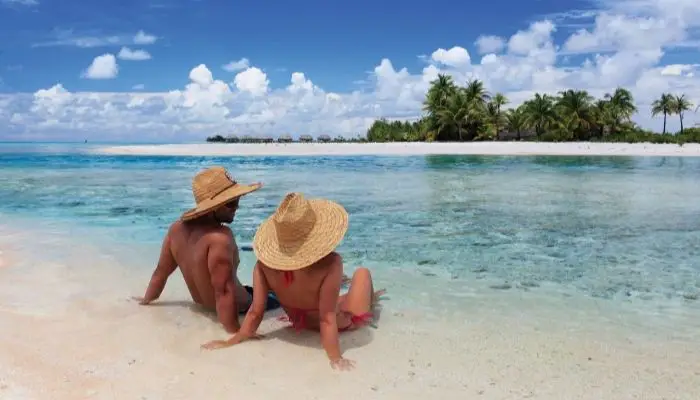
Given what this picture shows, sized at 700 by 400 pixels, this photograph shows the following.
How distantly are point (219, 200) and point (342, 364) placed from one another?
1376mm

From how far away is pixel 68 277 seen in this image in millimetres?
5910

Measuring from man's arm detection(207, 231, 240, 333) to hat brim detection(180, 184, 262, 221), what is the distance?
185 mm

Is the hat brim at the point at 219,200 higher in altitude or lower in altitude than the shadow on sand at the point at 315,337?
higher

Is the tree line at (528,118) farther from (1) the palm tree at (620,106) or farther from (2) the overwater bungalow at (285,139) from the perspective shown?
(2) the overwater bungalow at (285,139)

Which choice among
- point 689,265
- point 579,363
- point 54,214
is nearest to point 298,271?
point 579,363

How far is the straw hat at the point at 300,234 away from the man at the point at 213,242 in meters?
0.45

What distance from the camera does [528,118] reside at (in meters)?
58.8

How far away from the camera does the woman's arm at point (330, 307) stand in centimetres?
366

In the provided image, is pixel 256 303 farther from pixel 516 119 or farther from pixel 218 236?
pixel 516 119

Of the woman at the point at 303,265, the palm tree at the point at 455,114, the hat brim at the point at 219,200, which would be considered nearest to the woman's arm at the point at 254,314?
the woman at the point at 303,265

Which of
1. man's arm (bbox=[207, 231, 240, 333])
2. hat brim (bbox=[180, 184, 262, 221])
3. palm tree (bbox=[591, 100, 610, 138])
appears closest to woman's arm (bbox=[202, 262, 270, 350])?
man's arm (bbox=[207, 231, 240, 333])

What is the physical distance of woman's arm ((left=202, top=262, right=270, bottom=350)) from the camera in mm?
3842

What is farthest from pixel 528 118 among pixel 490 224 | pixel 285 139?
pixel 490 224

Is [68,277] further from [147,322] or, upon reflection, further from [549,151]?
[549,151]
